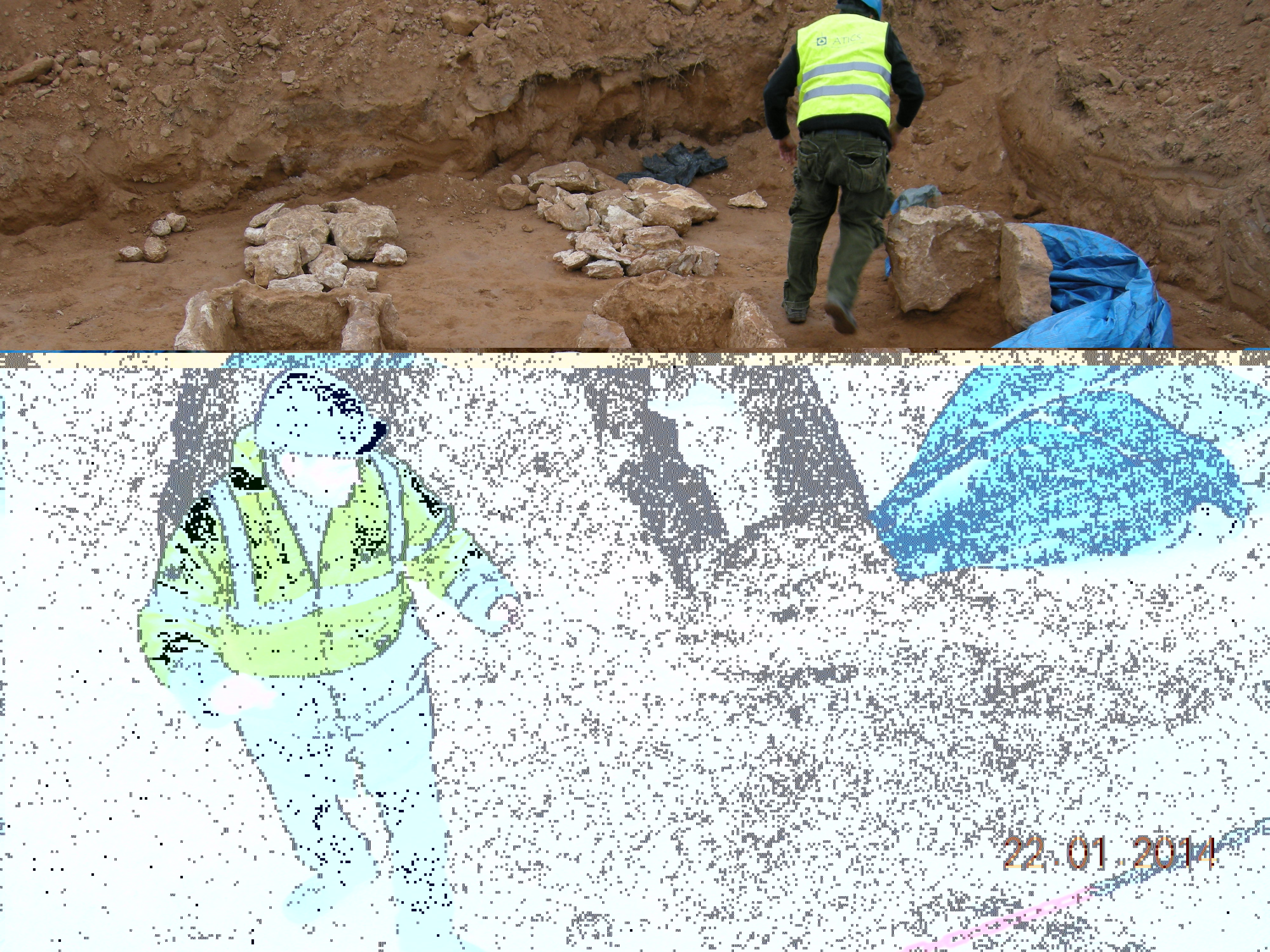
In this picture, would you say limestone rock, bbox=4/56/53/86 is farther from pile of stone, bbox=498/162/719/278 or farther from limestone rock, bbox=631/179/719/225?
limestone rock, bbox=631/179/719/225

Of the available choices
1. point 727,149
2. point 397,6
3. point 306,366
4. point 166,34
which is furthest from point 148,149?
point 306,366

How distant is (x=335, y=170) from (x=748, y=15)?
284 cm

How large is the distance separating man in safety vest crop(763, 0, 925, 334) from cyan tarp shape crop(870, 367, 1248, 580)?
2031 mm

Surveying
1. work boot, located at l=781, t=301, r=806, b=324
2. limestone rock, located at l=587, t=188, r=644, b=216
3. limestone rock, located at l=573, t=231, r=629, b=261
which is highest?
work boot, located at l=781, t=301, r=806, b=324

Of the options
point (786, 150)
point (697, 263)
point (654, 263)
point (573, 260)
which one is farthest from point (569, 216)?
point (786, 150)

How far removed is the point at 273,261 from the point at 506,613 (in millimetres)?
3552

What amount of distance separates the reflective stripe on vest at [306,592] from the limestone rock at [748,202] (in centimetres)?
468

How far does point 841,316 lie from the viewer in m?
3.58

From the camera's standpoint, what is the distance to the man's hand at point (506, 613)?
1.53m

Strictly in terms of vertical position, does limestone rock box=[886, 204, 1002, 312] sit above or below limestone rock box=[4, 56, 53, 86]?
below

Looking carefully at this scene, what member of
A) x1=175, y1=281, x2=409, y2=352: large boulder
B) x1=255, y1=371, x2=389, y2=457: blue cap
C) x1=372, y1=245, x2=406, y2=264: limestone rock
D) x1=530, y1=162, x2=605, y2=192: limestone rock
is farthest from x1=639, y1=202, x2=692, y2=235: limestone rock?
x1=255, y1=371, x2=389, y2=457: blue cap

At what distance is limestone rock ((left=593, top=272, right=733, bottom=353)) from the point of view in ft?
11.9

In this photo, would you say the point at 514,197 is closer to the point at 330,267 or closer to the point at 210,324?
the point at 330,267

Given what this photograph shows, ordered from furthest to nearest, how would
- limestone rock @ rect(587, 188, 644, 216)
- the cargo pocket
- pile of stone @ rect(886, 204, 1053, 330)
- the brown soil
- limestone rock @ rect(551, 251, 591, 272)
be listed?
limestone rock @ rect(587, 188, 644, 216)
limestone rock @ rect(551, 251, 591, 272)
the brown soil
pile of stone @ rect(886, 204, 1053, 330)
the cargo pocket
